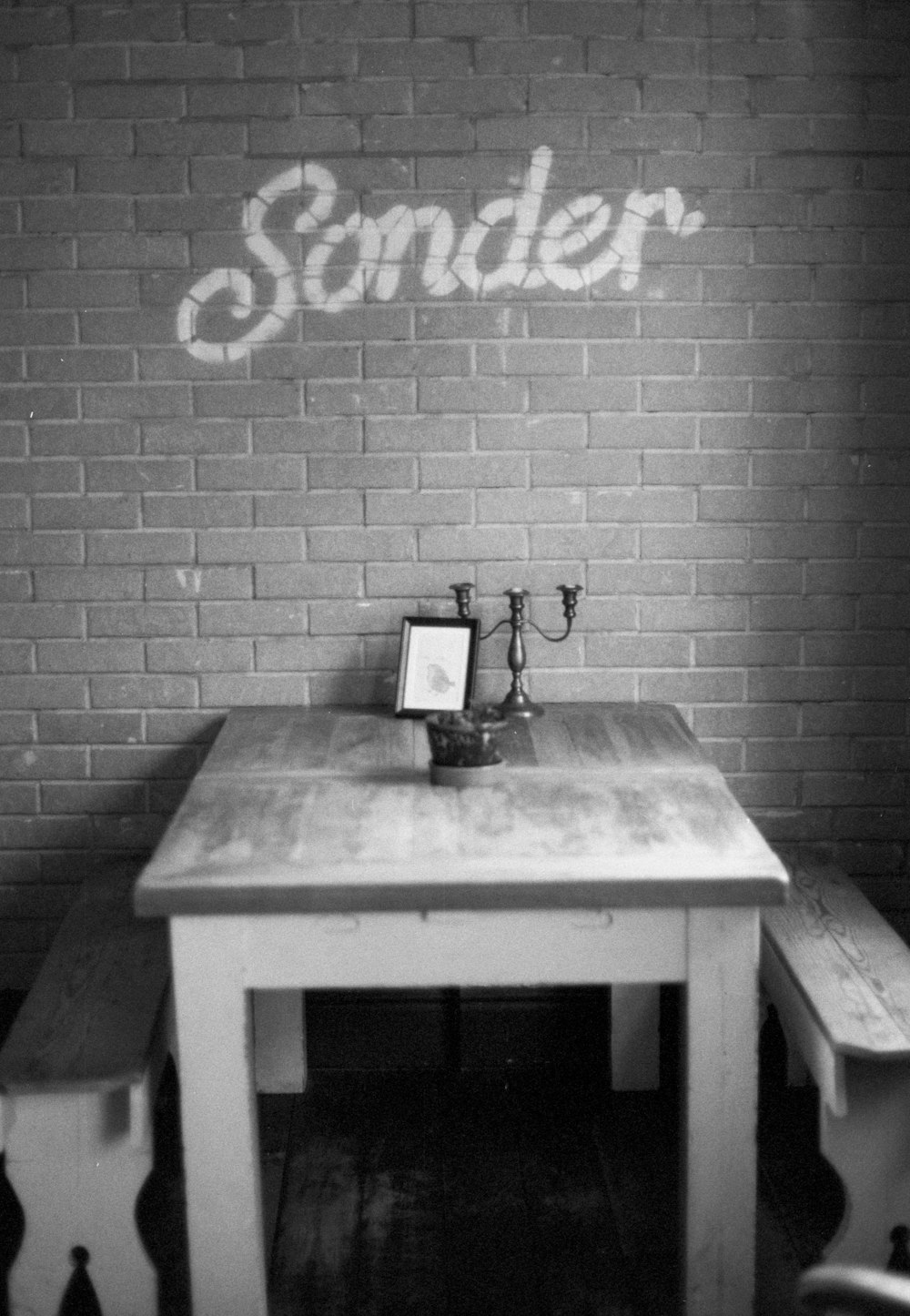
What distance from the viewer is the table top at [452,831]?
193 centimetres

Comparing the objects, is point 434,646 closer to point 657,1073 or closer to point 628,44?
point 657,1073

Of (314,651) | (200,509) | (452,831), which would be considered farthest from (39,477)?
(452,831)

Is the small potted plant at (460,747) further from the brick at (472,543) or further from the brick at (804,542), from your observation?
the brick at (804,542)

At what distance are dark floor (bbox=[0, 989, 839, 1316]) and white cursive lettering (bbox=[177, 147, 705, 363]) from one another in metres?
1.72

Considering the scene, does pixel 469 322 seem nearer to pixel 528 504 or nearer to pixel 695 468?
pixel 528 504

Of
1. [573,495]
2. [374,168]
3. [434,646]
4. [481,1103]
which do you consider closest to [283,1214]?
[481,1103]

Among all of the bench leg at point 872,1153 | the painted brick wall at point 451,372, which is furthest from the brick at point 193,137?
the bench leg at point 872,1153

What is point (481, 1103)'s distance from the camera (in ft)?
9.71

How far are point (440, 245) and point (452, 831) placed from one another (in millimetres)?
1409

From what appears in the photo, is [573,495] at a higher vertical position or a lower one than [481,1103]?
higher

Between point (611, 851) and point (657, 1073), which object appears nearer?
point (611, 851)

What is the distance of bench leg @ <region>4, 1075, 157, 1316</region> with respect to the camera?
2.13m

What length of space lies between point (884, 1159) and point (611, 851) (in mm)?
689

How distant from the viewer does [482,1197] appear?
2.59 m
